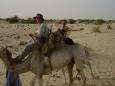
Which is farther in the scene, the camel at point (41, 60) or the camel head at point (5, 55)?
the camel at point (41, 60)

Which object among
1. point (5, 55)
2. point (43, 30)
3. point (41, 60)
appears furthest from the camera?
point (41, 60)

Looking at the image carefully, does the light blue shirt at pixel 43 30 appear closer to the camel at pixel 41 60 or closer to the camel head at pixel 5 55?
the camel at pixel 41 60

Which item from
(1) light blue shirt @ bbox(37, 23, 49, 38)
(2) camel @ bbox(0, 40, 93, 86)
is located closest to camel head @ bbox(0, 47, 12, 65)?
(2) camel @ bbox(0, 40, 93, 86)

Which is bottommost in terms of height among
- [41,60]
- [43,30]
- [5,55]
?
[41,60]

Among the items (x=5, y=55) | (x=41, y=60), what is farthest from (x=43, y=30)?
(x=5, y=55)

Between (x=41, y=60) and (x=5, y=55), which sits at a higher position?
(x=5, y=55)

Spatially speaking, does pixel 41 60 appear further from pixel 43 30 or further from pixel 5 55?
pixel 5 55

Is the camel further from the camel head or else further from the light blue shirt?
the light blue shirt

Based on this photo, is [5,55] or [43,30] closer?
[5,55]

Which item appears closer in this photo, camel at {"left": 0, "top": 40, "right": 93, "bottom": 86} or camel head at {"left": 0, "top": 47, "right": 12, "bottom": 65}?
camel head at {"left": 0, "top": 47, "right": 12, "bottom": 65}

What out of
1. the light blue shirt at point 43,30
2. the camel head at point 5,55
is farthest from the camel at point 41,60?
the light blue shirt at point 43,30

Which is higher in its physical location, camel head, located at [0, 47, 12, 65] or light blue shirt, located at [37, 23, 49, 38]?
light blue shirt, located at [37, 23, 49, 38]

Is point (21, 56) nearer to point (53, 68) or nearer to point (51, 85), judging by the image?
point (53, 68)

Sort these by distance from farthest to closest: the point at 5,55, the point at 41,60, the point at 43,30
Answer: the point at 41,60, the point at 43,30, the point at 5,55
